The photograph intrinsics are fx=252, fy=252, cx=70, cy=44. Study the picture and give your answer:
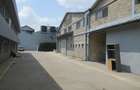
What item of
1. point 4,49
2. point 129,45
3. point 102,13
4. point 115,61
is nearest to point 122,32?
point 129,45

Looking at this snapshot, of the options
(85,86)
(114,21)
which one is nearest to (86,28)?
(114,21)

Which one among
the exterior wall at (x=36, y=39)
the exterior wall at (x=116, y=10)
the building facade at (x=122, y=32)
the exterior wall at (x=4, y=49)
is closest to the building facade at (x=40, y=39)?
the exterior wall at (x=36, y=39)

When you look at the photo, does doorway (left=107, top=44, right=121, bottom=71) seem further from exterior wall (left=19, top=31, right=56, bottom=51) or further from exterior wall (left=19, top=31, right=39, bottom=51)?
exterior wall (left=19, top=31, right=39, bottom=51)

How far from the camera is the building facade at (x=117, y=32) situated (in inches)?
599

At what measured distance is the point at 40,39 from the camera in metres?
73.9

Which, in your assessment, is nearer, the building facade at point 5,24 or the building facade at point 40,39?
the building facade at point 5,24

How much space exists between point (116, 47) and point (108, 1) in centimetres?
485

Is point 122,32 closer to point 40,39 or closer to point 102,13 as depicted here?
point 102,13

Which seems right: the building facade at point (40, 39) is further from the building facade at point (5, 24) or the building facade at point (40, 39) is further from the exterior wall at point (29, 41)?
the building facade at point (5, 24)

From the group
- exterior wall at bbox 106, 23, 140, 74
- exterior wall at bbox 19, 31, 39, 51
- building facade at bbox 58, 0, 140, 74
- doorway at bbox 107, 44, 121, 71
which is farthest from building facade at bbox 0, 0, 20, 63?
exterior wall at bbox 19, 31, 39, 51

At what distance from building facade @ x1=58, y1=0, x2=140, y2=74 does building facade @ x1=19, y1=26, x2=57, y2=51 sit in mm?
43493

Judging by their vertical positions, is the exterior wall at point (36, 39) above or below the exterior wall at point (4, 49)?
above

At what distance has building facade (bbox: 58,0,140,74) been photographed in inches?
599

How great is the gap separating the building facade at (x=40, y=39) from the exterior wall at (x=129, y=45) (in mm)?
52740
